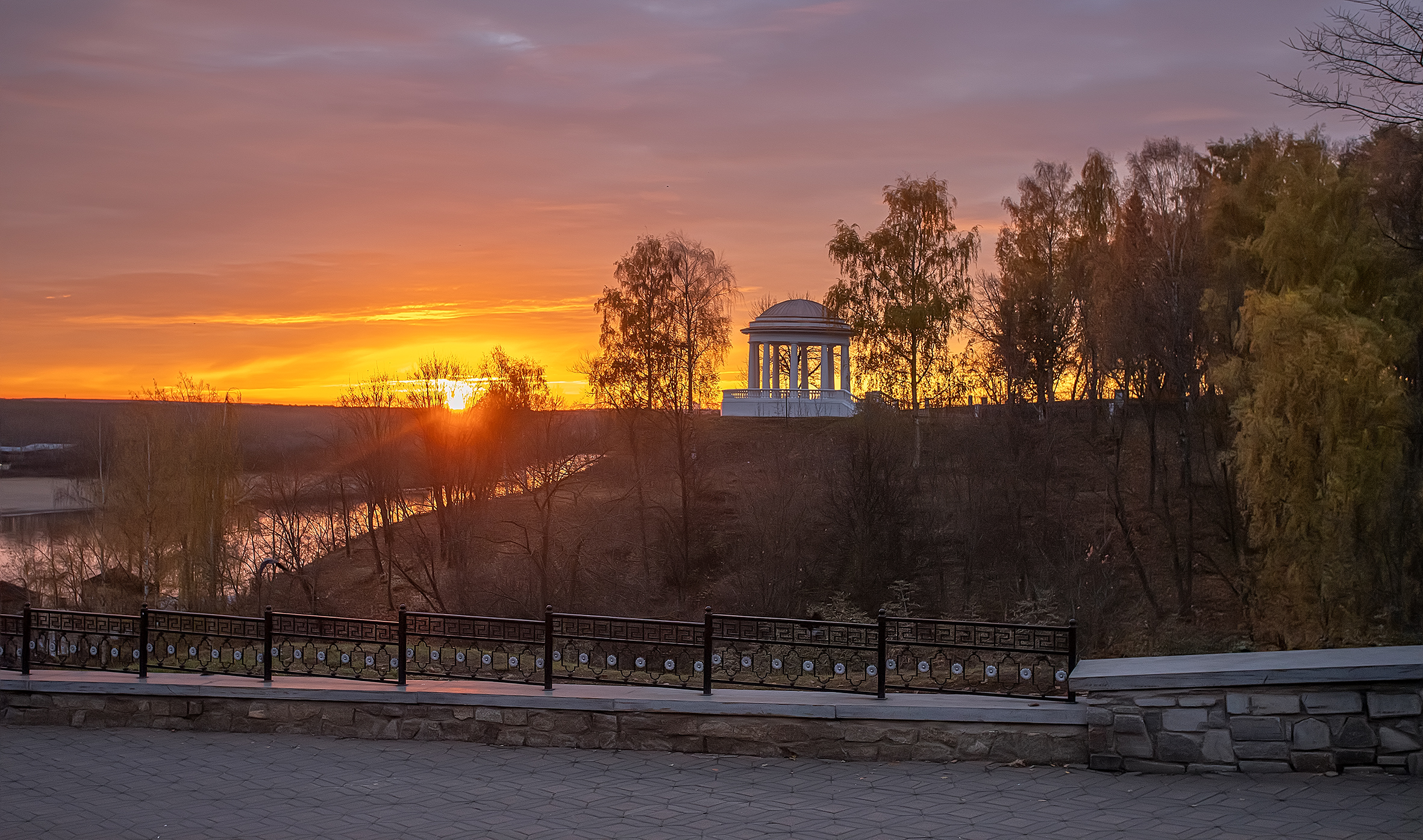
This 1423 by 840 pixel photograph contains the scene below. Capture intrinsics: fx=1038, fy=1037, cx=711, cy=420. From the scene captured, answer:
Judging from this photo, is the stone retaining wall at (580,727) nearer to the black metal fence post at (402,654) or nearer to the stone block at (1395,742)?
the black metal fence post at (402,654)

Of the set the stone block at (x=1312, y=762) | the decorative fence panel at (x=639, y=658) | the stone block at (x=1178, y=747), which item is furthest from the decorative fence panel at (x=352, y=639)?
the stone block at (x=1312, y=762)

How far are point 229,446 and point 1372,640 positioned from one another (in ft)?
123

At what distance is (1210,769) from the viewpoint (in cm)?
665

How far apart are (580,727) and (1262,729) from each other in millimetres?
4766

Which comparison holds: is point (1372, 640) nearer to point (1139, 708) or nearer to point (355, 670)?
point (1139, 708)

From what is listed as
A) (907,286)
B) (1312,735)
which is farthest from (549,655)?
(907,286)

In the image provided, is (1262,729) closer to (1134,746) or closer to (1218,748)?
(1218,748)

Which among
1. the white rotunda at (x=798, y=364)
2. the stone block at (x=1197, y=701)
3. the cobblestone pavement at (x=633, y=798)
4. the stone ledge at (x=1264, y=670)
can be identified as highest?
the white rotunda at (x=798, y=364)

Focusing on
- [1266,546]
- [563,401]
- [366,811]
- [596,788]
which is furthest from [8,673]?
[563,401]

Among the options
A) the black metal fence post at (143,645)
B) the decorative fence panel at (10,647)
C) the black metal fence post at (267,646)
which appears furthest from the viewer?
the decorative fence panel at (10,647)

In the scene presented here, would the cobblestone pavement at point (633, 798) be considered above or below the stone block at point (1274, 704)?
below

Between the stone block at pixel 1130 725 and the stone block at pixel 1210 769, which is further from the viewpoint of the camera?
the stone block at pixel 1130 725

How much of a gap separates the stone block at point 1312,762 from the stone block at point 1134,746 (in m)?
0.82

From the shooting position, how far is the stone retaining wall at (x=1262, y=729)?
6.34 m
